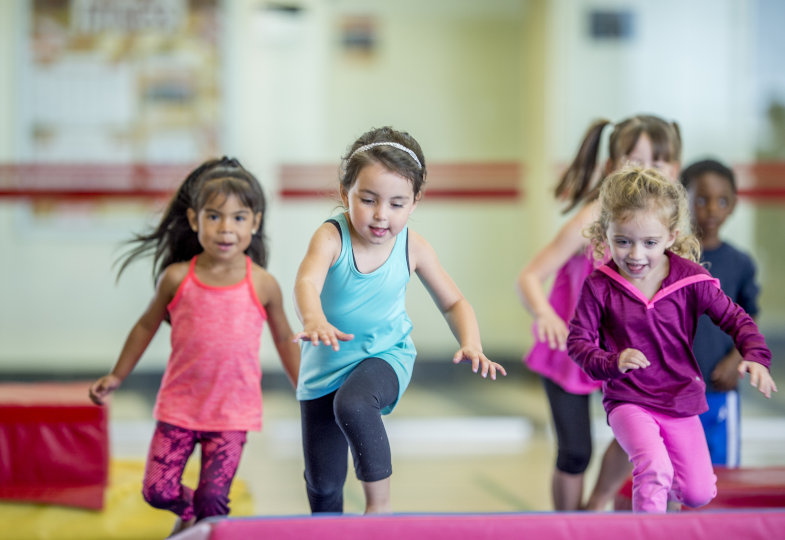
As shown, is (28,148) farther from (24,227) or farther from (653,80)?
(653,80)

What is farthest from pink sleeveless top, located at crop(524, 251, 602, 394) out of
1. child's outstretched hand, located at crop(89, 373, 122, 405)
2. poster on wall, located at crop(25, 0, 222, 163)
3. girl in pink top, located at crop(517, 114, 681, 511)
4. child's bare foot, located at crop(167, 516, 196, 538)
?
poster on wall, located at crop(25, 0, 222, 163)

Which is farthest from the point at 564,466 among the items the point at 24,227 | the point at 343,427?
the point at 24,227

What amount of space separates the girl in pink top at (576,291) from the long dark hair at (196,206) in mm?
739

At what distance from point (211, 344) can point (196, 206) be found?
35cm

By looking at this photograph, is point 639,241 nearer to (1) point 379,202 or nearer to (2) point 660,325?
(2) point 660,325

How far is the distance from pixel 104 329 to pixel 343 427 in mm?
3180

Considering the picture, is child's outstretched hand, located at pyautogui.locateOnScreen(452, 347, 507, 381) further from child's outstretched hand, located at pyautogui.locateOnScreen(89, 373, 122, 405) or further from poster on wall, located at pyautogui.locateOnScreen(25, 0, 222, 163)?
poster on wall, located at pyautogui.locateOnScreen(25, 0, 222, 163)

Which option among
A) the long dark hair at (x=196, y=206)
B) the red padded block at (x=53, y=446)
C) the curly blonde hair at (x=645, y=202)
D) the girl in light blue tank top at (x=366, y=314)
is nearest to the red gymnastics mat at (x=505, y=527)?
the girl in light blue tank top at (x=366, y=314)

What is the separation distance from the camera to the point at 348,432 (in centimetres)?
175

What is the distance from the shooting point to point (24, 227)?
14.7 ft

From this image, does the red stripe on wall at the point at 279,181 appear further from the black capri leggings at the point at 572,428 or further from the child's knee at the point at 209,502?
the child's knee at the point at 209,502

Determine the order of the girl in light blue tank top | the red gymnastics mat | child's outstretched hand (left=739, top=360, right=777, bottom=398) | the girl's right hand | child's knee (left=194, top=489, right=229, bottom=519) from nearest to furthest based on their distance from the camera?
the red gymnastics mat → child's outstretched hand (left=739, top=360, right=777, bottom=398) → the girl in light blue tank top → child's knee (left=194, top=489, right=229, bottom=519) → the girl's right hand

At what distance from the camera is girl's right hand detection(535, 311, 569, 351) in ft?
7.03

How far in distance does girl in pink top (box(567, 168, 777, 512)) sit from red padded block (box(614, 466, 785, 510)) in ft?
1.42
